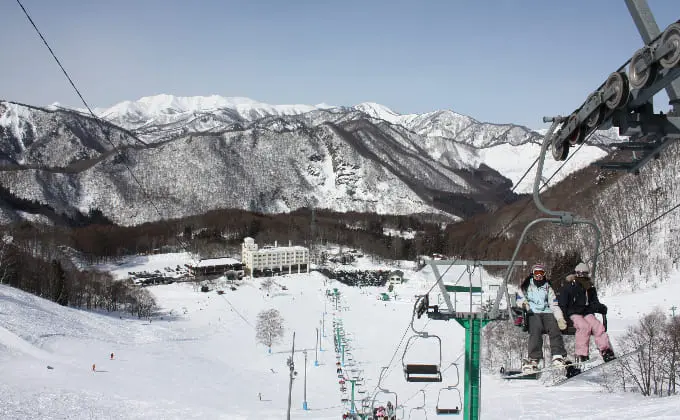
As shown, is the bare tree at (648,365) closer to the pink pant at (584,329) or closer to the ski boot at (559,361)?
the pink pant at (584,329)

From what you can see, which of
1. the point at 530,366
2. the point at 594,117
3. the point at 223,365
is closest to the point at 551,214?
the point at 594,117

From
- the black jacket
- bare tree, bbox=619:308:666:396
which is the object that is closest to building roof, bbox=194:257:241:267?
bare tree, bbox=619:308:666:396

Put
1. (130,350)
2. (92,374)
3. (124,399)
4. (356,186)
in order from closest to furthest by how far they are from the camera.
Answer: (124,399)
(92,374)
(130,350)
(356,186)

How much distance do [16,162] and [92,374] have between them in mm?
188532

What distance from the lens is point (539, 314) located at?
→ 785cm

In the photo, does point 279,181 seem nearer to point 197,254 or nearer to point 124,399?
point 197,254

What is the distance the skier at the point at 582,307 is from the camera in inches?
284

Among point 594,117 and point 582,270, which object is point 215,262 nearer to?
point 582,270

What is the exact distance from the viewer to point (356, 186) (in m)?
177

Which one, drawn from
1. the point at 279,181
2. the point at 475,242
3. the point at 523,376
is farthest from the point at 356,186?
the point at 523,376

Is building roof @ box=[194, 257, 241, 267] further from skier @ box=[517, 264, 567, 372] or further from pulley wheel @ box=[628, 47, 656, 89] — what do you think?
pulley wheel @ box=[628, 47, 656, 89]

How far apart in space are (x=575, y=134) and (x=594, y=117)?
474mm

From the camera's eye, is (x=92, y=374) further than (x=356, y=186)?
No

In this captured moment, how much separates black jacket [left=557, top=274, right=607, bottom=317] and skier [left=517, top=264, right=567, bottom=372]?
5.5 inches
